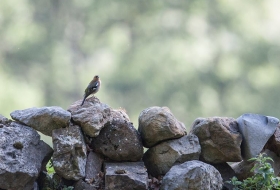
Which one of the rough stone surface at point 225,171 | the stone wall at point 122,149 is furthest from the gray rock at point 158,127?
the rough stone surface at point 225,171

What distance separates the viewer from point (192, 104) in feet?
33.0

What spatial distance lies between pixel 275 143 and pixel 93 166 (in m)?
2.11

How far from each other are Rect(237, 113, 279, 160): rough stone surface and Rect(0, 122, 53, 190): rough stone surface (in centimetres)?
216

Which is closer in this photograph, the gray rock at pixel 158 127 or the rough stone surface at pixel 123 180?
the rough stone surface at pixel 123 180

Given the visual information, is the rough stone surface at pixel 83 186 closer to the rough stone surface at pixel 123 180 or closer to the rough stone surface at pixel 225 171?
the rough stone surface at pixel 123 180

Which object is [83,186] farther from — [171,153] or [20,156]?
[171,153]

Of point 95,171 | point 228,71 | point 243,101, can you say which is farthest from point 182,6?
point 95,171

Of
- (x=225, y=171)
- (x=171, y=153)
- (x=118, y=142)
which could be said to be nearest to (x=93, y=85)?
(x=118, y=142)

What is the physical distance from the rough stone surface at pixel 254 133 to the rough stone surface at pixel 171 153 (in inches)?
22.2

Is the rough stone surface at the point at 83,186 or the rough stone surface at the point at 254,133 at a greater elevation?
the rough stone surface at the point at 254,133

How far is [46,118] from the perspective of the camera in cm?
445

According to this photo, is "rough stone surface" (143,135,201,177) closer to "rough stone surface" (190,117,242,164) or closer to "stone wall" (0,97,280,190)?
"stone wall" (0,97,280,190)

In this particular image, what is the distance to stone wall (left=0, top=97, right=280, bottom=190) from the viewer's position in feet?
14.0

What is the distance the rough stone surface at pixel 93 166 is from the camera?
4527 millimetres
